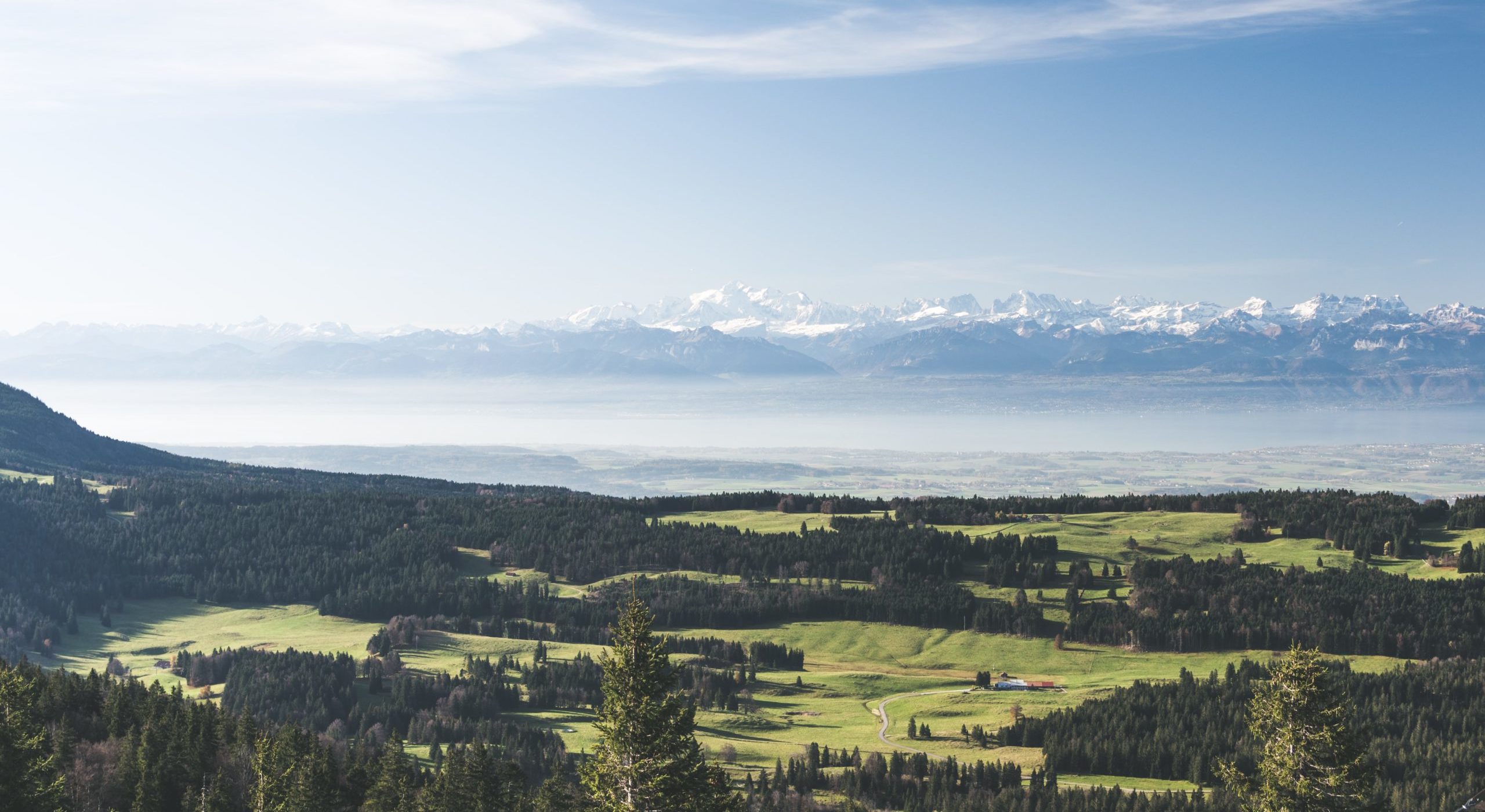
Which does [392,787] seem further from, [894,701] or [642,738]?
[894,701]

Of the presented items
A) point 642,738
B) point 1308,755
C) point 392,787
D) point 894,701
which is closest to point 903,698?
point 894,701

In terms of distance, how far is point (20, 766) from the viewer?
51375 mm

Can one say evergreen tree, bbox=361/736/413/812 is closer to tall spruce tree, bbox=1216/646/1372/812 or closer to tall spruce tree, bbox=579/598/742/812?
tall spruce tree, bbox=579/598/742/812

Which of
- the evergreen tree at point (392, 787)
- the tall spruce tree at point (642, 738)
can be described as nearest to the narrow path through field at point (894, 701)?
the evergreen tree at point (392, 787)

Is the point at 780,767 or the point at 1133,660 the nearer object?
the point at 780,767

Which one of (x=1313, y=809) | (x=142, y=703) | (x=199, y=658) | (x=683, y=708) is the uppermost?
(x=683, y=708)

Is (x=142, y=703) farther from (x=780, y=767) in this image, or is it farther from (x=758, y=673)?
(x=758, y=673)

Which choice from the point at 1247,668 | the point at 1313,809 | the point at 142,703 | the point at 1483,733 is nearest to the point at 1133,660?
the point at 1247,668

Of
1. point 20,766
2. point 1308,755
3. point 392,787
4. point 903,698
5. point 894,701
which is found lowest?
point 894,701

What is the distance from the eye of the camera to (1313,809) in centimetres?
4184

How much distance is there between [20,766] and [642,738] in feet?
94.9

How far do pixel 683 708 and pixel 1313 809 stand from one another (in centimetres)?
2119

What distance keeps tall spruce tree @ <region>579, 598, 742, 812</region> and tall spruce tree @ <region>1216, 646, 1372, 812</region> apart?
19133mm

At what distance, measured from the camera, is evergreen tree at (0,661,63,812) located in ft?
165
